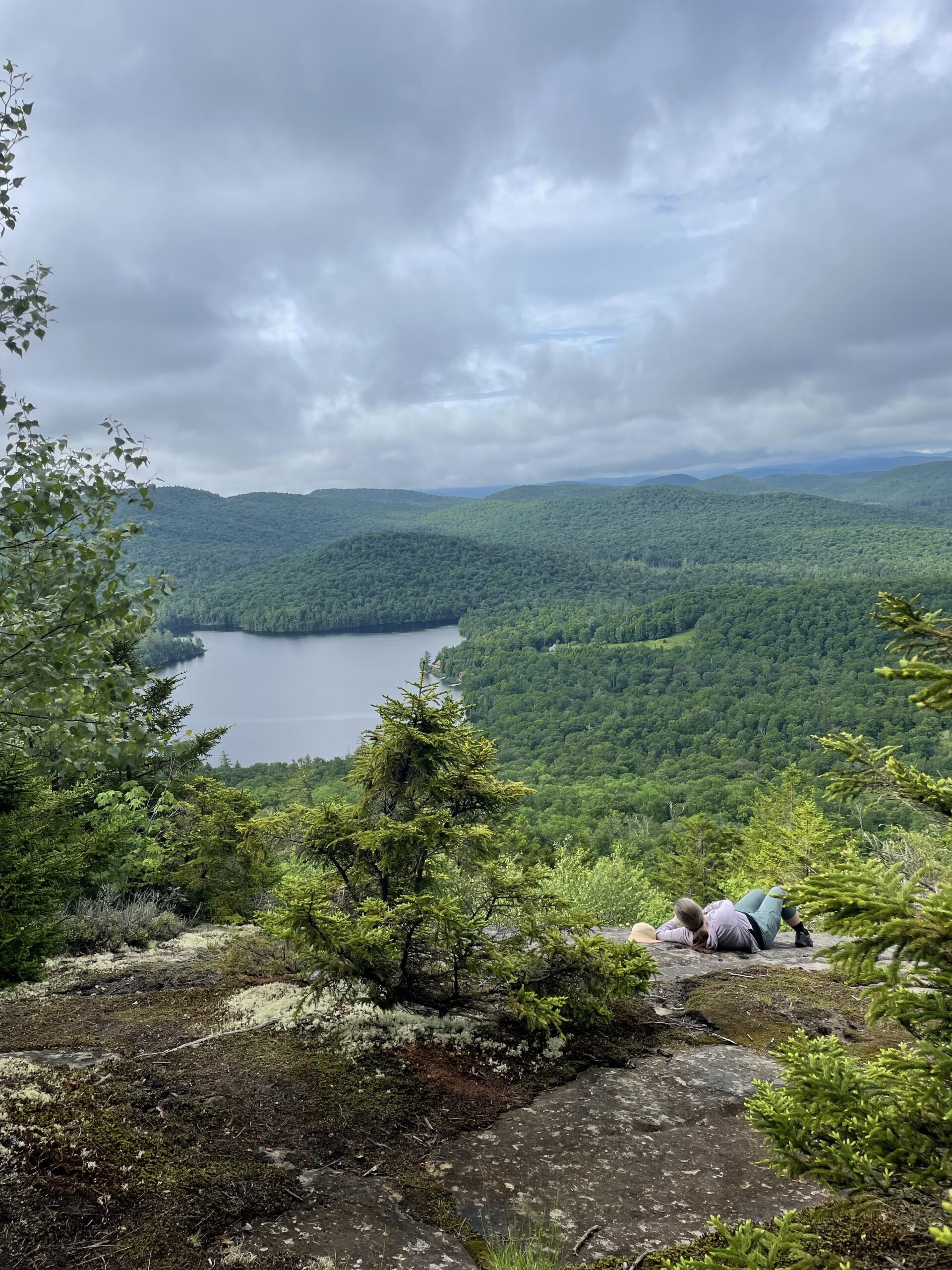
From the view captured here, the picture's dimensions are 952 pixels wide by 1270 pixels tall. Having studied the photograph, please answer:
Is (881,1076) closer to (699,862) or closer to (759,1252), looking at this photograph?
(759,1252)

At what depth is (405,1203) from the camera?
3781mm

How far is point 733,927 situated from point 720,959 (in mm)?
480

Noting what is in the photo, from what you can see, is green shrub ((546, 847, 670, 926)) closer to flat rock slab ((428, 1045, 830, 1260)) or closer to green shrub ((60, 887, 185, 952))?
green shrub ((60, 887, 185, 952))

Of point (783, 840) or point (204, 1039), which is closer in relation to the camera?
point (204, 1039)

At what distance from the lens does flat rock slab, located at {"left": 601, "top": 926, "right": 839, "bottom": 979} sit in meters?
7.56

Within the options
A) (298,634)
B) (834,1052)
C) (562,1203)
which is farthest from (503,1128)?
(298,634)

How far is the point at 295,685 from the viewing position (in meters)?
123

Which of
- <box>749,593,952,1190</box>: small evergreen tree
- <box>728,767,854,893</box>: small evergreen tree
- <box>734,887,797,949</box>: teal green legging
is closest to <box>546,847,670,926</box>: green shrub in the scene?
<box>728,767,854,893</box>: small evergreen tree

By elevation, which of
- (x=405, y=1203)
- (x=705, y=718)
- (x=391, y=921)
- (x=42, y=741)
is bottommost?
(x=705, y=718)

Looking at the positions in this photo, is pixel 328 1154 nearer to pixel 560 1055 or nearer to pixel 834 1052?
pixel 560 1055

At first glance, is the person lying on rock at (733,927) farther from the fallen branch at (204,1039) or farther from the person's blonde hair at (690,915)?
the fallen branch at (204,1039)

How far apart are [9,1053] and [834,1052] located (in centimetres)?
522

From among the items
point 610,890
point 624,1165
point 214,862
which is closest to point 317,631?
point 610,890

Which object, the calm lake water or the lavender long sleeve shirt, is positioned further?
the calm lake water
